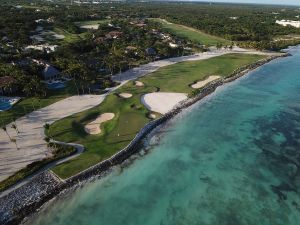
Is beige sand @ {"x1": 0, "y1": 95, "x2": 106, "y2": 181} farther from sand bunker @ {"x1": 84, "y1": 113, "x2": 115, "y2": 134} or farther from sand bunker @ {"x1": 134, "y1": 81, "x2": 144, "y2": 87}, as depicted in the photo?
sand bunker @ {"x1": 134, "y1": 81, "x2": 144, "y2": 87}

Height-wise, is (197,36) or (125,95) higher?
(125,95)

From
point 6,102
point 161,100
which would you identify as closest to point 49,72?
point 6,102

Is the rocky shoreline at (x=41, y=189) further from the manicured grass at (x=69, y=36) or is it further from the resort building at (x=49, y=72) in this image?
the manicured grass at (x=69, y=36)

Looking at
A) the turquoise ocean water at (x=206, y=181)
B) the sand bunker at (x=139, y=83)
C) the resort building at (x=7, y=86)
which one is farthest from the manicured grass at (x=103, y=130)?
the resort building at (x=7, y=86)

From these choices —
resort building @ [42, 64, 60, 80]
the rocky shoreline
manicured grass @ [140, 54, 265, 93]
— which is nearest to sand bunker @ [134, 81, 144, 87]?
manicured grass @ [140, 54, 265, 93]

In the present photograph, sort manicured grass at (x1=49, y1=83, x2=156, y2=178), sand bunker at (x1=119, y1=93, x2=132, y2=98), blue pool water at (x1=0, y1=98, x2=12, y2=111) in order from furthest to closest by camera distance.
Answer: sand bunker at (x1=119, y1=93, x2=132, y2=98), blue pool water at (x1=0, y1=98, x2=12, y2=111), manicured grass at (x1=49, y1=83, x2=156, y2=178)

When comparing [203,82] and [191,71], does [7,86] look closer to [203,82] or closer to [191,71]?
[203,82]

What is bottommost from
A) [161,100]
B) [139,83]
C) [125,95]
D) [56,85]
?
[139,83]
